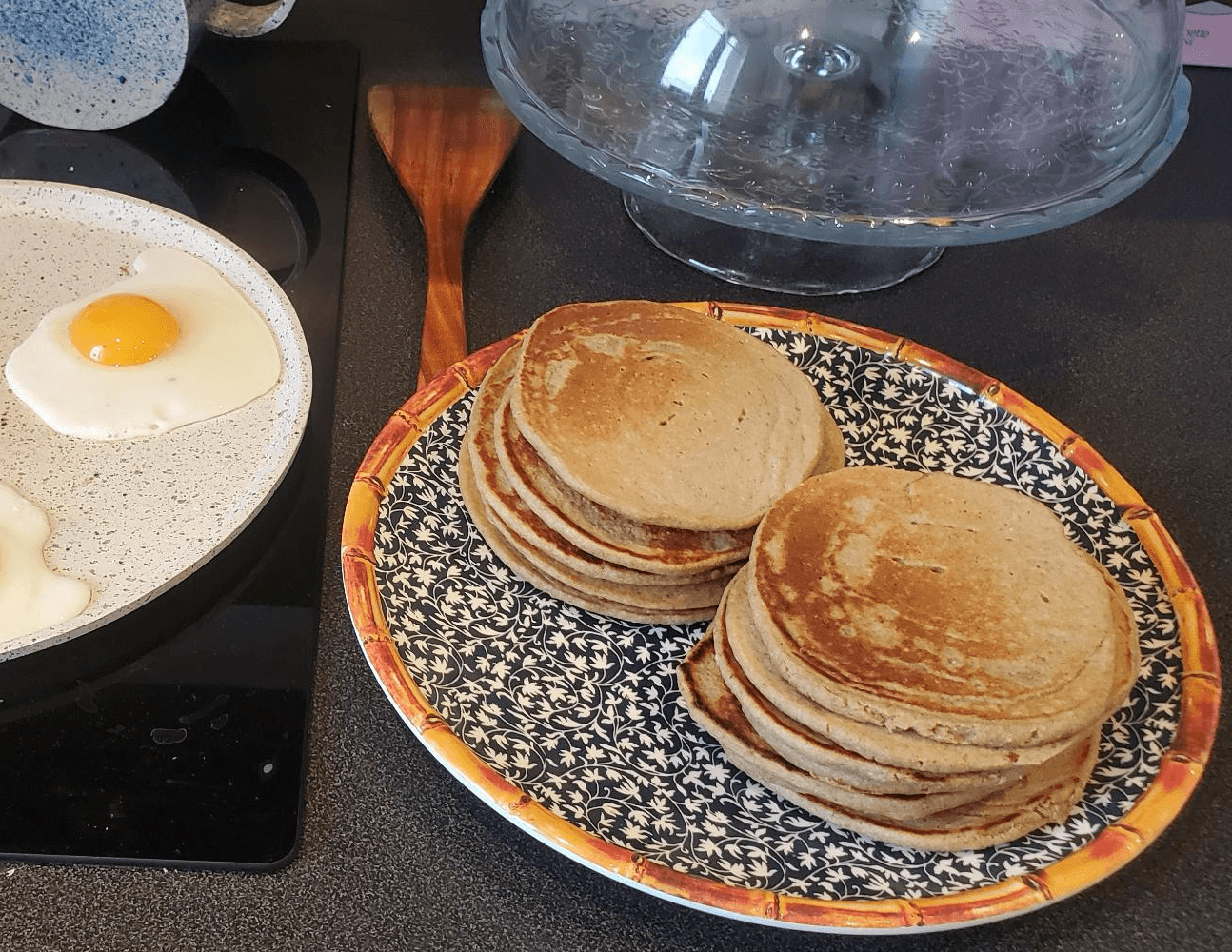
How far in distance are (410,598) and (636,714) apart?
0.22m

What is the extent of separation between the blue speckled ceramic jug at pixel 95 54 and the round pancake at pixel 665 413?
2.51 feet

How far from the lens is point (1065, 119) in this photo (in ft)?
4.16

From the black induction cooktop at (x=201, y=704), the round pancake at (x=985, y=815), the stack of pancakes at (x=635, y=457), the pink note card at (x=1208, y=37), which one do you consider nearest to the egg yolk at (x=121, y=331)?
the black induction cooktop at (x=201, y=704)

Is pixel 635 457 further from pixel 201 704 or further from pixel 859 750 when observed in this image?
pixel 201 704

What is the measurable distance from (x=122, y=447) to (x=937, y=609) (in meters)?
0.82

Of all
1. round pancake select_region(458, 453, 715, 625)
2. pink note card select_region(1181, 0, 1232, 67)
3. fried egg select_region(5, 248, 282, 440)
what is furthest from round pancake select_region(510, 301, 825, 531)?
pink note card select_region(1181, 0, 1232, 67)

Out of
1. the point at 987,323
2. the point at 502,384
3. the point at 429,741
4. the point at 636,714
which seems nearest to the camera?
the point at 429,741

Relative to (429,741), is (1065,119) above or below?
above

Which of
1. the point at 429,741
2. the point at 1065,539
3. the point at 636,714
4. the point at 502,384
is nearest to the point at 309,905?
the point at 429,741

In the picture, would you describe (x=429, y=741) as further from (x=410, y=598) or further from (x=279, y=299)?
(x=279, y=299)

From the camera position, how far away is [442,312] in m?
1.29

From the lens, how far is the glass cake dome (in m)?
1.15

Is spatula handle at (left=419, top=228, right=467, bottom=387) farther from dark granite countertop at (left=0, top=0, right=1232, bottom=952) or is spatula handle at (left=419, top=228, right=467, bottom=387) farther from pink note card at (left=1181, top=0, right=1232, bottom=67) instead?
pink note card at (left=1181, top=0, right=1232, bottom=67)

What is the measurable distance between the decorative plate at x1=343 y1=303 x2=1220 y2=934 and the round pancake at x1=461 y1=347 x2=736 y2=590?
2.2 inches
